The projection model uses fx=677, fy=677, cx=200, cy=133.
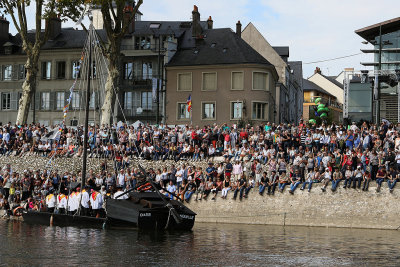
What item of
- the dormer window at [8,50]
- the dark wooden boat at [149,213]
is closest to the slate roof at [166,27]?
the dormer window at [8,50]

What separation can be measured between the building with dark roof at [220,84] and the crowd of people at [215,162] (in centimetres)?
1955

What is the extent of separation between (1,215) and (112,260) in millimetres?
20659

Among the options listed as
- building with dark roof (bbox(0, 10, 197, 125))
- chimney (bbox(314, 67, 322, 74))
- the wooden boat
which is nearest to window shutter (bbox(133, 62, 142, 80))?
building with dark roof (bbox(0, 10, 197, 125))

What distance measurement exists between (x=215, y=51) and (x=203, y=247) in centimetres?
4075

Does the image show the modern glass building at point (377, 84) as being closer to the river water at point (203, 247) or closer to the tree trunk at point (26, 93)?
the river water at point (203, 247)

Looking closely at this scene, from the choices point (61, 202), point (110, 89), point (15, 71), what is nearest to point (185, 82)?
point (110, 89)

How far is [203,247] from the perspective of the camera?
27266 millimetres

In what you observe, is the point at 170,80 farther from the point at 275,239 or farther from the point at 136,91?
the point at 275,239

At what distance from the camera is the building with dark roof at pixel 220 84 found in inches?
2518

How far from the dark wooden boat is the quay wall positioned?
5115 mm

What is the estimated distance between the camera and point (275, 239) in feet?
98.8

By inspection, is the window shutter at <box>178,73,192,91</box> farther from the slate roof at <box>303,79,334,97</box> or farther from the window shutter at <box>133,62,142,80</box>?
the slate roof at <box>303,79,334,97</box>

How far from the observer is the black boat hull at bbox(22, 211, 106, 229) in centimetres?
3378

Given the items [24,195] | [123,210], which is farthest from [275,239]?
[24,195]
